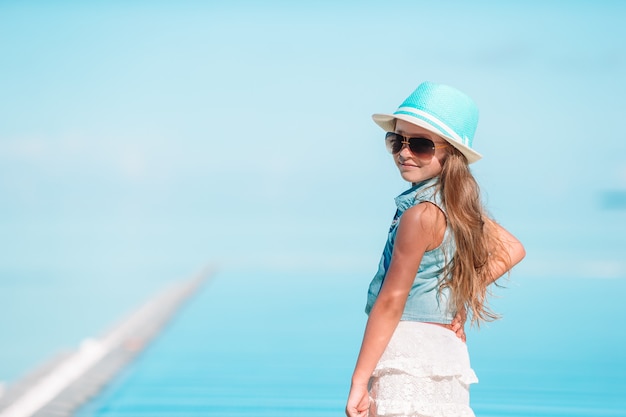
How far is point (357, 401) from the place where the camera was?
2082mm

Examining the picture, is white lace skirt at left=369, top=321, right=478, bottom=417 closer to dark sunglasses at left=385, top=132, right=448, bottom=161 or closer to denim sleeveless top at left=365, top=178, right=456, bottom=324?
denim sleeveless top at left=365, top=178, right=456, bottom=324

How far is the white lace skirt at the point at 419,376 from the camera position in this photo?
2094mm

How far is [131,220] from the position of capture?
138ft

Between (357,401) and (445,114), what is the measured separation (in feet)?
2.07

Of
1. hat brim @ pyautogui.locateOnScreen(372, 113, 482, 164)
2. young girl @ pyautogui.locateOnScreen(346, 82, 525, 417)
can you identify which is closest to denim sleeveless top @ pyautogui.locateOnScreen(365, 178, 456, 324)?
young girl @ pyautogui.locateOnScreen(346, 82, 525, 417)

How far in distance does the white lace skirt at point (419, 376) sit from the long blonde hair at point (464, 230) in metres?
0.11

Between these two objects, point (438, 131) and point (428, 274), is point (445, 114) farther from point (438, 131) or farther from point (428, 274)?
point (428, 274)

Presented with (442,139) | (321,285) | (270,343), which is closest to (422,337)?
(442,139)

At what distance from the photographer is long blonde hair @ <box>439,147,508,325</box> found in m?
2.13

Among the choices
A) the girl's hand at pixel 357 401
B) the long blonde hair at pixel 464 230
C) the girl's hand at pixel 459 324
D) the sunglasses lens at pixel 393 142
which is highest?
the sunglasses lens at pixel 393 142

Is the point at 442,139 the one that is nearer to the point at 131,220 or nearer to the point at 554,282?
the point at 554,282

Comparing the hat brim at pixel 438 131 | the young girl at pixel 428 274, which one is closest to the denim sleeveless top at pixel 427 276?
the young girl at pixel 428 274

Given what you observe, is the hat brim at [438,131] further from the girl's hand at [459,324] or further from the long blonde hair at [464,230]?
the girl's hand at [459,324]

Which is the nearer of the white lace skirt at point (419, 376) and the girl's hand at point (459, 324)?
the white lace skirt at point (419, 376)
